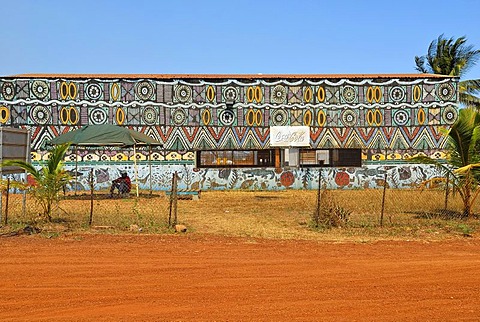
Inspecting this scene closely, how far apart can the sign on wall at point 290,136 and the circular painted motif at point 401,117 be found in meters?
4.26

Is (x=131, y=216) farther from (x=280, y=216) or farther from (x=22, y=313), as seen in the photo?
(x=22, y=313)

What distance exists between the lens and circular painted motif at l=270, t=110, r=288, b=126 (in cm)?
2577

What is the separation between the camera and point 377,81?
1016 inches

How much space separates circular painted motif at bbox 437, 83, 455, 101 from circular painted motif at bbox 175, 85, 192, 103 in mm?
11982

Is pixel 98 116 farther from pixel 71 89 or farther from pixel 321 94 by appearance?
pixel 321 94

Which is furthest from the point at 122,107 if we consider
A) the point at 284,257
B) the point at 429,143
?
the point at 284,257

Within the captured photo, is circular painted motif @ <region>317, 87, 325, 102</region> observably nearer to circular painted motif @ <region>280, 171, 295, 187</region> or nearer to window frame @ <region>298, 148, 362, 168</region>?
window frame @ <region>298, 148, 362, 168</region>

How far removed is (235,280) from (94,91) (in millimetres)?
19740

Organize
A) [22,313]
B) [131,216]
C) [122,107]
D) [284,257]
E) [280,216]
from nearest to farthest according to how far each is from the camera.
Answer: [22,313] < [284,257] < [131,216] < [280,216] < [122,107]

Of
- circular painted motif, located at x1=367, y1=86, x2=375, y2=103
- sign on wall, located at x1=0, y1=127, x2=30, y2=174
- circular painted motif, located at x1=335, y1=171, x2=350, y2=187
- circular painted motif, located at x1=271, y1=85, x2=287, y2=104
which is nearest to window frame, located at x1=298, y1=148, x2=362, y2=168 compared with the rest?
circular painted motif, located at x1=335, y1=171, x2=350, y2=187

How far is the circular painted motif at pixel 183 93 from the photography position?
25398mm

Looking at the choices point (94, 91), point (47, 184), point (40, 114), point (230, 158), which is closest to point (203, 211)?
point (47, 184)

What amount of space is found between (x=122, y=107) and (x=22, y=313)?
66.4 ft

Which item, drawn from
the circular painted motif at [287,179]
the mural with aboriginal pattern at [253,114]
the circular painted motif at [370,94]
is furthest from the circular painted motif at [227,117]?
the circular painted motif at [370,94]
